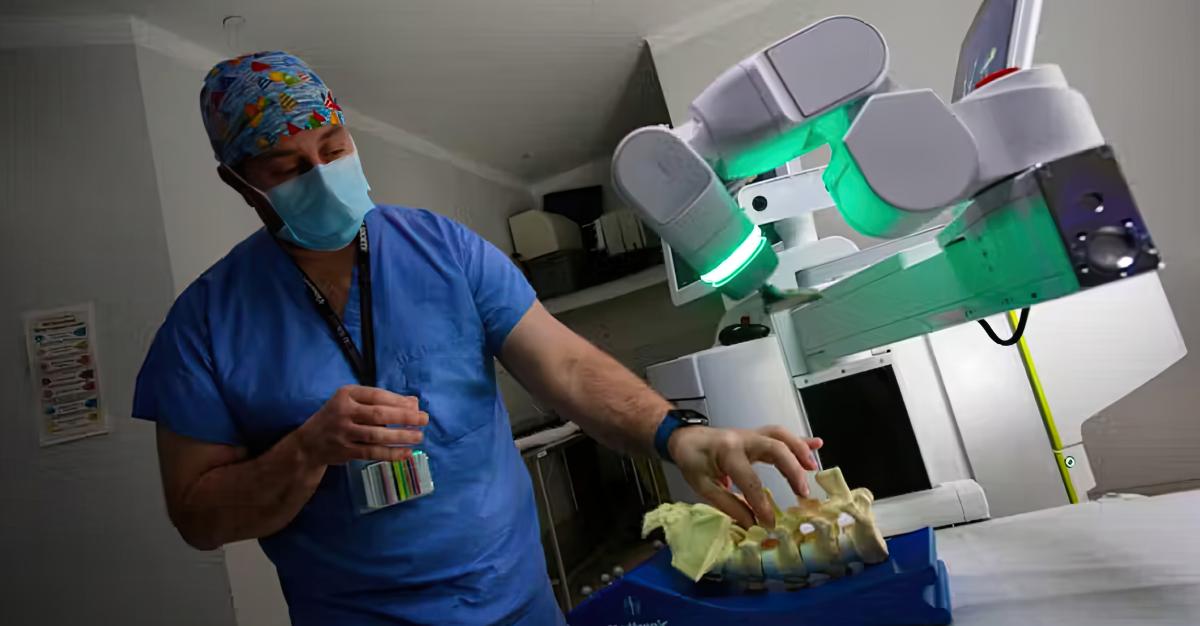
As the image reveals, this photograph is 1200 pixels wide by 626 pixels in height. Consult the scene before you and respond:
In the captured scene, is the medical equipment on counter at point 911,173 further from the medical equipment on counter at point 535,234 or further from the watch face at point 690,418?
the medical equipment on counter at point 535,234

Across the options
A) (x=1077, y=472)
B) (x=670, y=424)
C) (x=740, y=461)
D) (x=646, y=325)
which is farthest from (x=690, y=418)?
(x=646, y=325)

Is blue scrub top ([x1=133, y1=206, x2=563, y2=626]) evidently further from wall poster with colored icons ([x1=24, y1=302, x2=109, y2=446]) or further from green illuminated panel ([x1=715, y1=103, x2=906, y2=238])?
wall poster with colored icons ([x1=24, y1=302, x2=109, y2=446])

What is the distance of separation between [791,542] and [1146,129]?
239cm

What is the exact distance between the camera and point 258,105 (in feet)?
3.20

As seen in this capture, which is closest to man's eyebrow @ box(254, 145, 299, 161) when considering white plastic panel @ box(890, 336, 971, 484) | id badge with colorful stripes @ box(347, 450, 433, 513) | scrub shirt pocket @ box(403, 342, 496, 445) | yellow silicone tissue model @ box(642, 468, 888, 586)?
scrub shirt pocket @ box(403, 342, 496, 445)

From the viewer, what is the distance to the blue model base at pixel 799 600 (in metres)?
0.67

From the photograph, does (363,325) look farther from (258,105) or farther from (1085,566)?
(1085,566)

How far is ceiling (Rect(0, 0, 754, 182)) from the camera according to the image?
2.08m

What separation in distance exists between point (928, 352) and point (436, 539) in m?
1.05

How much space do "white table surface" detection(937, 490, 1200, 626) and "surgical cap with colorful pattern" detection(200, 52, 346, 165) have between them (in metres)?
1.12

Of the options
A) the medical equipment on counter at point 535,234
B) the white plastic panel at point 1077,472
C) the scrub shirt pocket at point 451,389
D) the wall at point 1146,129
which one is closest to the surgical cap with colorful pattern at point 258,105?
the scrub shirt pocket at point 451,389

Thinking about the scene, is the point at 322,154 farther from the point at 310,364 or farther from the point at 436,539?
the point at 436,539

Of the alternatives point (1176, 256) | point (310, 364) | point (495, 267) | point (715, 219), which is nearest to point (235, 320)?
point (310, 364)

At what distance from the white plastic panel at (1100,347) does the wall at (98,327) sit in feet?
6.75
